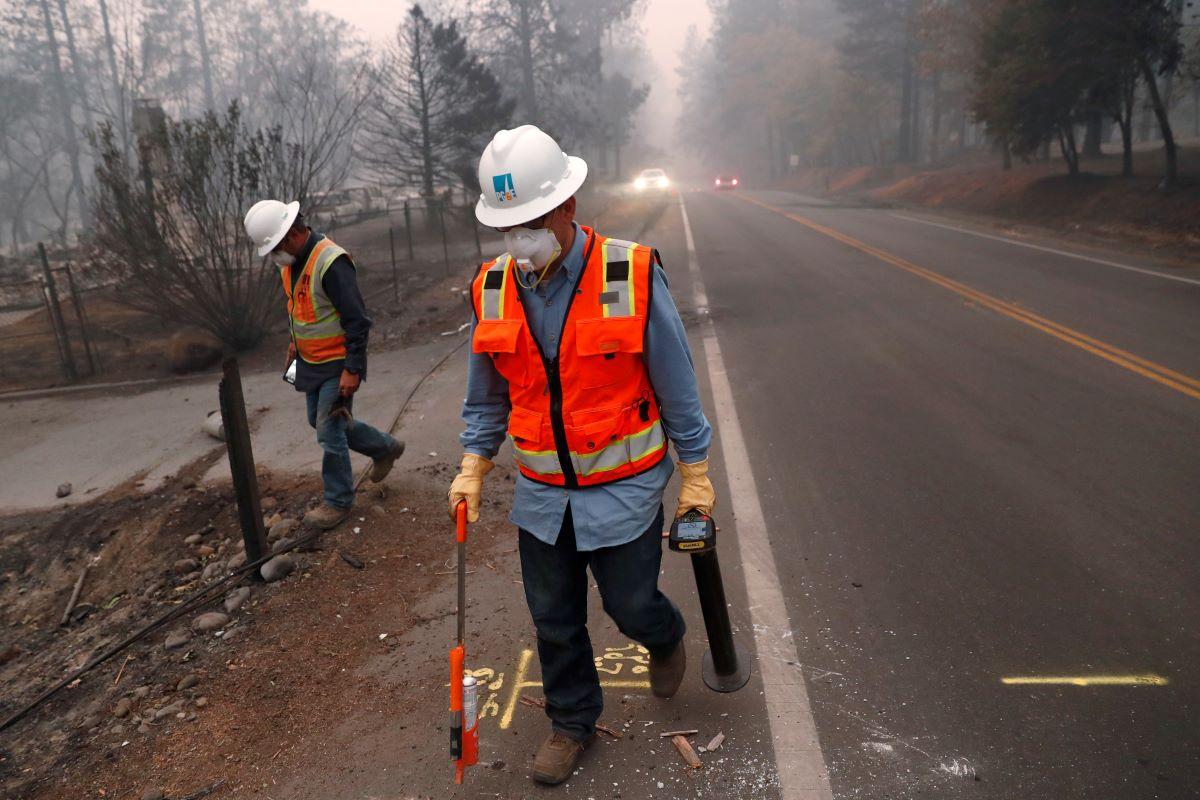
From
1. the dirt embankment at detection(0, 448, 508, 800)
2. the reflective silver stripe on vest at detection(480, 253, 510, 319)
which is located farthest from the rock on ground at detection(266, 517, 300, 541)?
the reflective silver stripe on vest at detection(480, 253, 510, 319)

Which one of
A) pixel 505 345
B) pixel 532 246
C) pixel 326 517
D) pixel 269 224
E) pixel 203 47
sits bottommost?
pixel 326 517

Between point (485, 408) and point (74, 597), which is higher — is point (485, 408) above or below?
above

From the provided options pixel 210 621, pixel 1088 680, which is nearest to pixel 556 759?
pixel 1088 680

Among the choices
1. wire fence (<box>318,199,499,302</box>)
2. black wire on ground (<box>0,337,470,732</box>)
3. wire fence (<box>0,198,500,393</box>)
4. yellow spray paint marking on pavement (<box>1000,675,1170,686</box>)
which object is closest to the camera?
yellow spray paint marking on pavement (<box>1000,675,1170,686</box>)

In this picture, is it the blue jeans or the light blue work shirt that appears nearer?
the light blue work shirt

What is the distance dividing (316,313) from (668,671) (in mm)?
3092

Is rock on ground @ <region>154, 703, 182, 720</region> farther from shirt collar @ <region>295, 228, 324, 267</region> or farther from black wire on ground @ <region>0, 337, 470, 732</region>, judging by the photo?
shirt collar @ <region>295, 228, 324, 267</region>

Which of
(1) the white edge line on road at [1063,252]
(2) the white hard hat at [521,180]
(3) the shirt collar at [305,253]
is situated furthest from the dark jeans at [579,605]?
(1) the white edge line on road at [1063,252]

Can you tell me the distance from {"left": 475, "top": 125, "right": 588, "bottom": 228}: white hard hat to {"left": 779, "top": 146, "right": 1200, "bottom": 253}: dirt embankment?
1655 cm

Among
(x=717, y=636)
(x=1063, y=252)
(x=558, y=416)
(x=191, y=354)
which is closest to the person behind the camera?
(x=558, y=416)

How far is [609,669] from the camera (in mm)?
3650

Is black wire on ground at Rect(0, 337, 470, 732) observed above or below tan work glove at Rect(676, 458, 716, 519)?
below

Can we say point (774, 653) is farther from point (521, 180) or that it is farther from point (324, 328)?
point (324, 328)

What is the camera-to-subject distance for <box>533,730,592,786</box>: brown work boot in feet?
9.80
